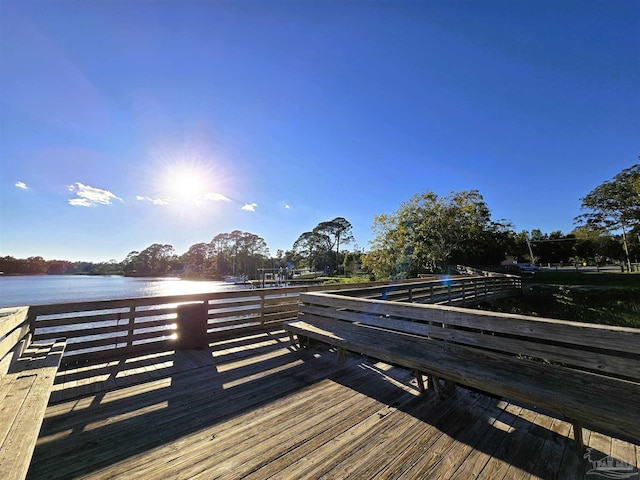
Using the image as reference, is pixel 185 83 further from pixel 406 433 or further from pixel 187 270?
pixel 187 270

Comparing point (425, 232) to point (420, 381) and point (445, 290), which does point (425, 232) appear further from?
point (420, 381)

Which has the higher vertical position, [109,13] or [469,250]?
[109,13]

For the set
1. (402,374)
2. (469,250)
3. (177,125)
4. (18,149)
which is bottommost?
(402,374)

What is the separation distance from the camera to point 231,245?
6519 cm

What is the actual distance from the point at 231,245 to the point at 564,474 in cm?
6760

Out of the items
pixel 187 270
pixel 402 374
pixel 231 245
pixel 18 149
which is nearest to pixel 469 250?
pixel 402 374

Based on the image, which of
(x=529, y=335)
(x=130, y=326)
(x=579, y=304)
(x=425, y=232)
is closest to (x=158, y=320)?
(x=130, y=326)

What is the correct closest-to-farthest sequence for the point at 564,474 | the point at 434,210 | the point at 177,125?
the point at 564,474
the point at 177,125
the point at 434,210

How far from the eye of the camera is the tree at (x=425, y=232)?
67.0 feet

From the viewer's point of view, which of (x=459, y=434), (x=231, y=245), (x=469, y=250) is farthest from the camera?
(x=231, y=245)

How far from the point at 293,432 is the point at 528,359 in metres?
2.21

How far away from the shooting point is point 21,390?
2107 mm

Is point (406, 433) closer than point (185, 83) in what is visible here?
Yes

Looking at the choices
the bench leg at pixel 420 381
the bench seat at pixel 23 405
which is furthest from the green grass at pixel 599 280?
the bench seat at pixel 23 405
